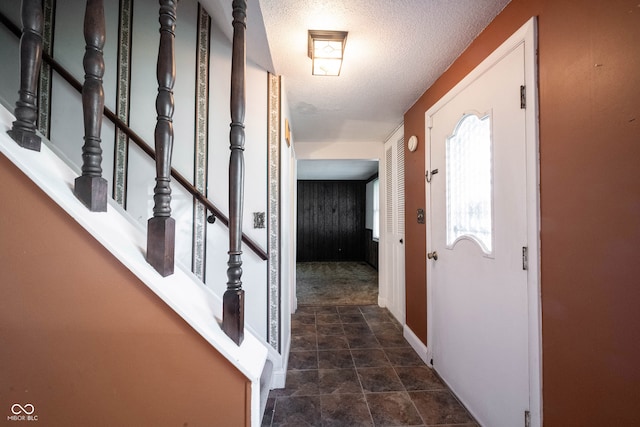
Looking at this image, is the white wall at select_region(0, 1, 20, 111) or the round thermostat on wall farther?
the round thermostat on wall

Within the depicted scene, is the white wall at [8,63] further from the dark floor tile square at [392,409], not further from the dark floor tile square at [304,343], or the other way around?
the dark floor tile square at [392,409]

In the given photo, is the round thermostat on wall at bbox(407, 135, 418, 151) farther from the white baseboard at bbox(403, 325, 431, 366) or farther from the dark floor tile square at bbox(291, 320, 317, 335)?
the dark floor tile square at bbox(291, 320, 317, 335)

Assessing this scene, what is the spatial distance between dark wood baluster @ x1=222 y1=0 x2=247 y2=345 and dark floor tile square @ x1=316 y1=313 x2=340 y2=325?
2.53 metres

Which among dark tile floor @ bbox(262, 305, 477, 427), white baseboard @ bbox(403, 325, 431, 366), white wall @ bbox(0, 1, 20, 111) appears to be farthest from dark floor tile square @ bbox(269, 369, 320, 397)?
white wall @ bbox(0, 1, 20, 111)

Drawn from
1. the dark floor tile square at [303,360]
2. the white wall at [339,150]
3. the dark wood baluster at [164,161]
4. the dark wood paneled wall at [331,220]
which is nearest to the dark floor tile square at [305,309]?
the dark floor tile square at [303,360]

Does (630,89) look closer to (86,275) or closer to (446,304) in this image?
(446,304)

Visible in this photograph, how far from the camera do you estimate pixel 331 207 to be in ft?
25.4

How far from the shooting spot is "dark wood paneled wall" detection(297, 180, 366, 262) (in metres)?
7.66

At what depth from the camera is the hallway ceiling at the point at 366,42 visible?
1.37 m

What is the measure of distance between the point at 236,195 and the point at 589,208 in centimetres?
124

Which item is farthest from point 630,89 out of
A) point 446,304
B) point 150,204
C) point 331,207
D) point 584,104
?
point 331,207

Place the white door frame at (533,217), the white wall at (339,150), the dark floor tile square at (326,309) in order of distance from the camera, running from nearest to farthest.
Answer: the white door frame at (533,217) → the dark floor tile square at (326,309) → the white wall at (339,150)

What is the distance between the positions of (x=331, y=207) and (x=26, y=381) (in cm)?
720

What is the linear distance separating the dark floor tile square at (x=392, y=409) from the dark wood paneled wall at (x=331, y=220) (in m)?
5.86
